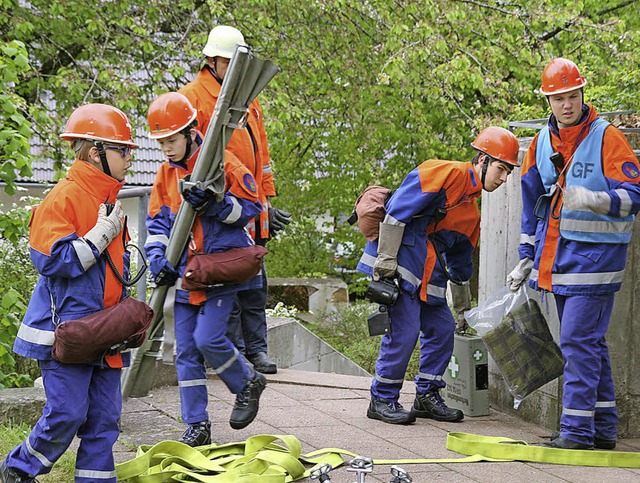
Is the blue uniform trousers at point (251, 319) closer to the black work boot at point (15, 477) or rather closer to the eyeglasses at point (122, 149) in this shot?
the eyeglasses at point (122, 149)

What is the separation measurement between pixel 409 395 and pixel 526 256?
1754mm

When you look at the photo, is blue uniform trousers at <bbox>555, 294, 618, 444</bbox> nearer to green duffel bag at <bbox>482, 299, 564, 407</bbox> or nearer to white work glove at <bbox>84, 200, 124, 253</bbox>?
green duffel bag at <bbox>482, 299, 564, 407</bbox>

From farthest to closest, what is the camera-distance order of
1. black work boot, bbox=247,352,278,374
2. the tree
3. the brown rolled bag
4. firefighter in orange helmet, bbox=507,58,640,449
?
the tree, black work boot, bbox=247,352,278,374, firefighter in orange helmet, bbox=507,58,640,449, the brown rolled bag

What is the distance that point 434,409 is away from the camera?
255 inches

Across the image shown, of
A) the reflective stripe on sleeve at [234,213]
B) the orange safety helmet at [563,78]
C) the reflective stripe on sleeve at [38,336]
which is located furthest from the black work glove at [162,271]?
the orange safety helmet at [563,78]

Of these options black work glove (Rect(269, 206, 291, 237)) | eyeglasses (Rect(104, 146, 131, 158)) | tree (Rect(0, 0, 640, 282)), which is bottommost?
black work glove (Rect(269, 206, 291, 237))

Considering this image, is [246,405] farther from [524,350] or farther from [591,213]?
[591,213]

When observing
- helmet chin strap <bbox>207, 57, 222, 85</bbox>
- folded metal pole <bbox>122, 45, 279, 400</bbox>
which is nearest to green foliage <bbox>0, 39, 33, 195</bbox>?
helmet chin strap <bbox>207, 57, 222, 85</bbox>

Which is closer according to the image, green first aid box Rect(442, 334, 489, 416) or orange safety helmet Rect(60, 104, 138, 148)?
orange safety helmet Rect(60, 104, 138, 148)

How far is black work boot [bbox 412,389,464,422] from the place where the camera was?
21.2ft

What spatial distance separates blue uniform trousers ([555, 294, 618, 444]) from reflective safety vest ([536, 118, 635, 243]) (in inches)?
13.2

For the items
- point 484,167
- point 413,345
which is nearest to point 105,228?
point 413,345

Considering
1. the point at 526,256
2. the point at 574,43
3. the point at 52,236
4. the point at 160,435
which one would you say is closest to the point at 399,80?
the point at 574,43

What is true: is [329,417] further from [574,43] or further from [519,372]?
[574,43]
